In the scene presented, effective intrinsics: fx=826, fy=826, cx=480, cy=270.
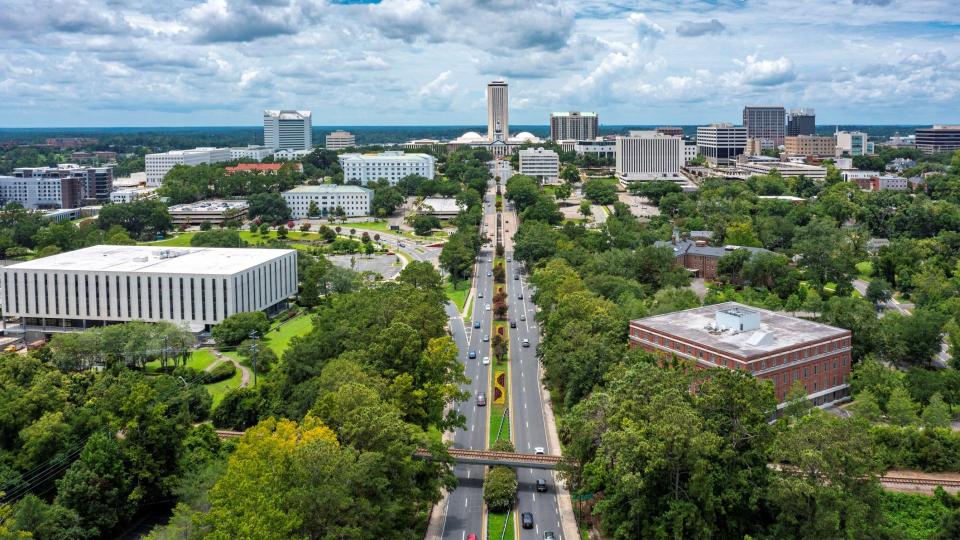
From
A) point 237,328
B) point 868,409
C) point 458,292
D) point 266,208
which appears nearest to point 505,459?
point 868,409

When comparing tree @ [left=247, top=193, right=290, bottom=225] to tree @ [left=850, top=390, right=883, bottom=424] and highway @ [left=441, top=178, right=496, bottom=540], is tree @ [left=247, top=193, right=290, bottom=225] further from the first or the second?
tree @ [left=850, top=390, right=883, bottom=424]

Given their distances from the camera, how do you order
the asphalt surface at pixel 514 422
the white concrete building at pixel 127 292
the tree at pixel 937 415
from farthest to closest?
the white concrete building at pixel 127 292 < the tree at pixel 937 415 < the asphalt surface at pixel 514 422

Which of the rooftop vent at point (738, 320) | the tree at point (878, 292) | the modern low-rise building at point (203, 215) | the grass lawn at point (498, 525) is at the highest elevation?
the modern low-rise building at point (203, 215)

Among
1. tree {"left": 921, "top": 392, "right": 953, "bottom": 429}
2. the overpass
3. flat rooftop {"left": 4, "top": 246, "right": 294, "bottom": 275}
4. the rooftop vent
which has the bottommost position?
the overpass

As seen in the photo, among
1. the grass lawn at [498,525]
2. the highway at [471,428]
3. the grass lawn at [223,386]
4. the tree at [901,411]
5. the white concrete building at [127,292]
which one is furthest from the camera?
the white concrete building at [127,292]

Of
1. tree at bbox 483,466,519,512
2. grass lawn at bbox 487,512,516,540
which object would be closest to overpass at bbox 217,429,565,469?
tree at bbox 483,466,519,512

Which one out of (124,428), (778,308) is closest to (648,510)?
(124,428)

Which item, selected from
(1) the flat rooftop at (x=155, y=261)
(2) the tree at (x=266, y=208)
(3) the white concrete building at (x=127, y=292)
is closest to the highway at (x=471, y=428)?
(3) the white concrete building at (x=127, y=292)

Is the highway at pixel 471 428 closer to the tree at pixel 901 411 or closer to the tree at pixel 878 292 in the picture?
the tree at pixel 901 411
